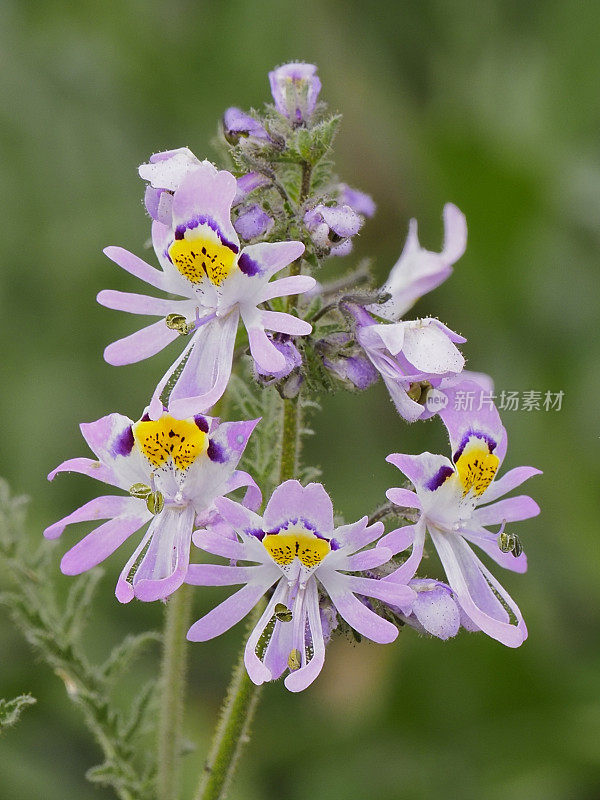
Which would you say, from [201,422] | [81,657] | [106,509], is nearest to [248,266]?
[201,422]

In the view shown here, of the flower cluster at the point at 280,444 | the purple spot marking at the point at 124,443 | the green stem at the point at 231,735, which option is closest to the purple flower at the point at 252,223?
the flower cluster at the point at 280,444

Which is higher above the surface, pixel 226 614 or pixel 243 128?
pixel 243 128

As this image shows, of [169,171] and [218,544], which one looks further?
[169,171]

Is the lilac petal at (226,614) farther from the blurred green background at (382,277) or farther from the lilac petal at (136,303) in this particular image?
the blurred green background at (382,277)

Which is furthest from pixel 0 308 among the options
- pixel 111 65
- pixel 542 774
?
pixel 542 774

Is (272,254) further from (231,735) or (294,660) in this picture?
(231,735)

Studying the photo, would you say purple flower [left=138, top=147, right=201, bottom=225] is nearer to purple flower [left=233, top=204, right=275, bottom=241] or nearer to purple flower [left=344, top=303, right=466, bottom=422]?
purple flower [left=233, top=204, right=275, bottom=241]

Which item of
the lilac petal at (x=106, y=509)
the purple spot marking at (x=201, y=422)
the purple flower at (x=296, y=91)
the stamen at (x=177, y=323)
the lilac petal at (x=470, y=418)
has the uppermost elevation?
the purple flower at (x=296, y=91)
